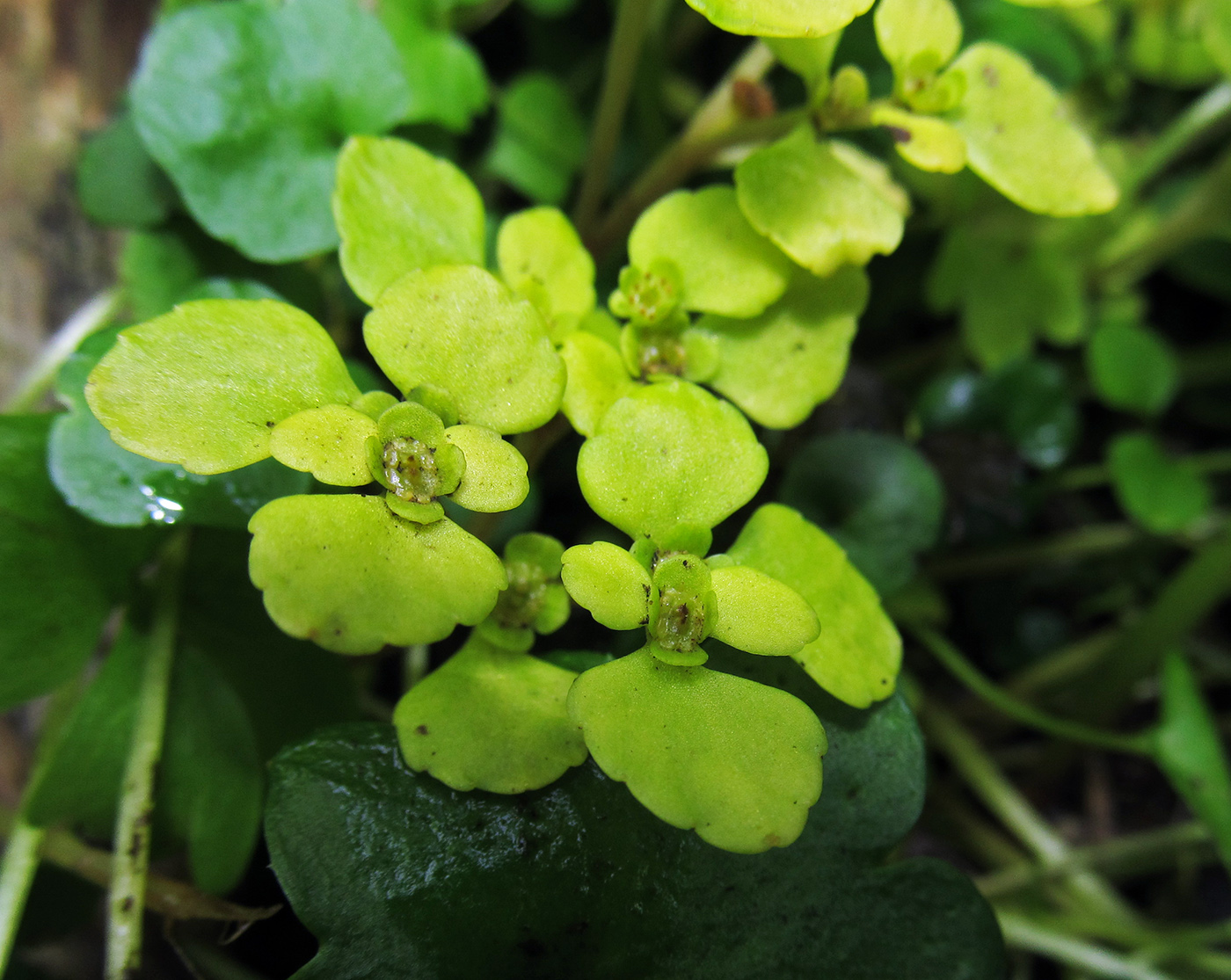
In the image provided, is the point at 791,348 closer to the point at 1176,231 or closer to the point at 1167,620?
the point at 1167,620

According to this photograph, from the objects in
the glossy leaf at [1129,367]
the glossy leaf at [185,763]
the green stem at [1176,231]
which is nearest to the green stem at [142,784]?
the glossy leaf at [185,763]

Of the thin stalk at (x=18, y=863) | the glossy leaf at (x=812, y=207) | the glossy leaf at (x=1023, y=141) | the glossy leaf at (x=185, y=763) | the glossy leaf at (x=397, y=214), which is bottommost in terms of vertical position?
the thin stalk at (x=18, y=863)

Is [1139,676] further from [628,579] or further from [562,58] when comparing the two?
[562,58]

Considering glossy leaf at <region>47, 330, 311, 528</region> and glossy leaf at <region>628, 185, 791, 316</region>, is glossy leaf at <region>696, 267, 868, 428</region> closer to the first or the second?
glossy leaf at <region>628, 185, 791, 316</region>

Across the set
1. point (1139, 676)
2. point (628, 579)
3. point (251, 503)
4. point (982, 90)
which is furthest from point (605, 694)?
point (1139, 676)

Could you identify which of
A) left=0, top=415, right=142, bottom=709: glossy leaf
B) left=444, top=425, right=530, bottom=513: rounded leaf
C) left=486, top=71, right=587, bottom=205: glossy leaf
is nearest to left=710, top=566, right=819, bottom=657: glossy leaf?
left=444, top=425, right=530, bottom=513: rounded leaf

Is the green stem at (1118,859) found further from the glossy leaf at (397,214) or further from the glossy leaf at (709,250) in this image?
the glossy leaf at (397,214)

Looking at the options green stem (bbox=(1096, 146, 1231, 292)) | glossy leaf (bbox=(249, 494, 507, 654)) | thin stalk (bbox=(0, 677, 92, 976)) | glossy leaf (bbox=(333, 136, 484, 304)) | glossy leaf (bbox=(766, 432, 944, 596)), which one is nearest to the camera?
glossy leaf (bbox=(249, 494, 507, 654))
